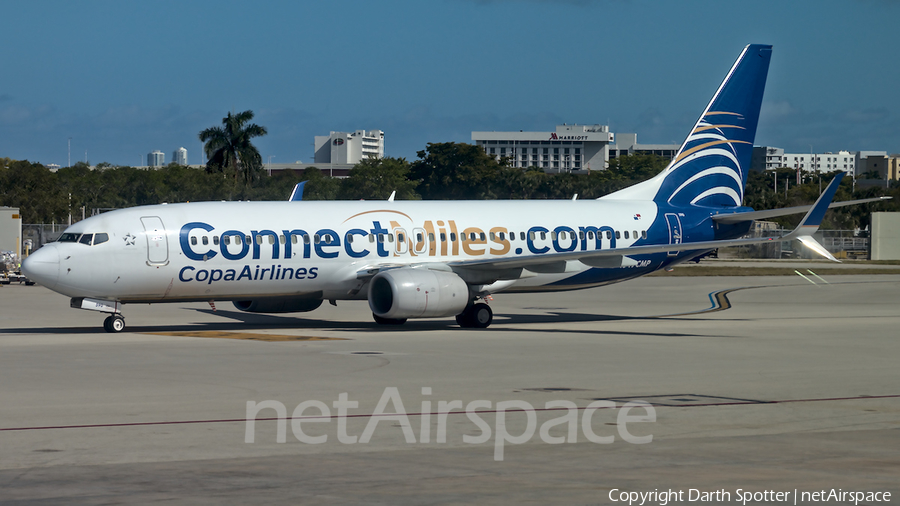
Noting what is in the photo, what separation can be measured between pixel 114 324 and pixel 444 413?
16477mm

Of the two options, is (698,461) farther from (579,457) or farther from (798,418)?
(798,418)

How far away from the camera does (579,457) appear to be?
11.6 metres

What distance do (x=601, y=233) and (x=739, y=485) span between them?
2487 centimetres

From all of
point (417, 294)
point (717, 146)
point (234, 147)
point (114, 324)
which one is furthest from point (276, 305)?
point (234, 147)

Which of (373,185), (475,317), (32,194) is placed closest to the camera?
(475,317)

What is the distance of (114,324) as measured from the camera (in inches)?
1125

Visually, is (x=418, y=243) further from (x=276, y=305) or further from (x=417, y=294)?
(x=276, y=305)

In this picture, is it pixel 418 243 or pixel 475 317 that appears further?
pixel 418 243

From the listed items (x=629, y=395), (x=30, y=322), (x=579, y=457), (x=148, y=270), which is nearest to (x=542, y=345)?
(x=629, y=395)

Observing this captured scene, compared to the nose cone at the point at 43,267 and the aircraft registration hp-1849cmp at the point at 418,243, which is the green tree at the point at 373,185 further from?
the nose cone at the point at 43,267

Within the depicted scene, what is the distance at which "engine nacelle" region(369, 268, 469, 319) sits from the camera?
28.6 metres

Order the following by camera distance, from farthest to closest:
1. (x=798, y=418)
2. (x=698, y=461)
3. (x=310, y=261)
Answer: (x=310, y=261) → (x=798, y=418) → (x=698, y=461)

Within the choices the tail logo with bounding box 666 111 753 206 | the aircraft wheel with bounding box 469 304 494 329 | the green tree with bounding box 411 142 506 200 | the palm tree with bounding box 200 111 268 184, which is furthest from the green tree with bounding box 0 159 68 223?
the aircraft wheel with bounding box 469 304 494 329

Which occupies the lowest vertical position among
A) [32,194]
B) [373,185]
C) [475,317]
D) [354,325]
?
[354,325]
